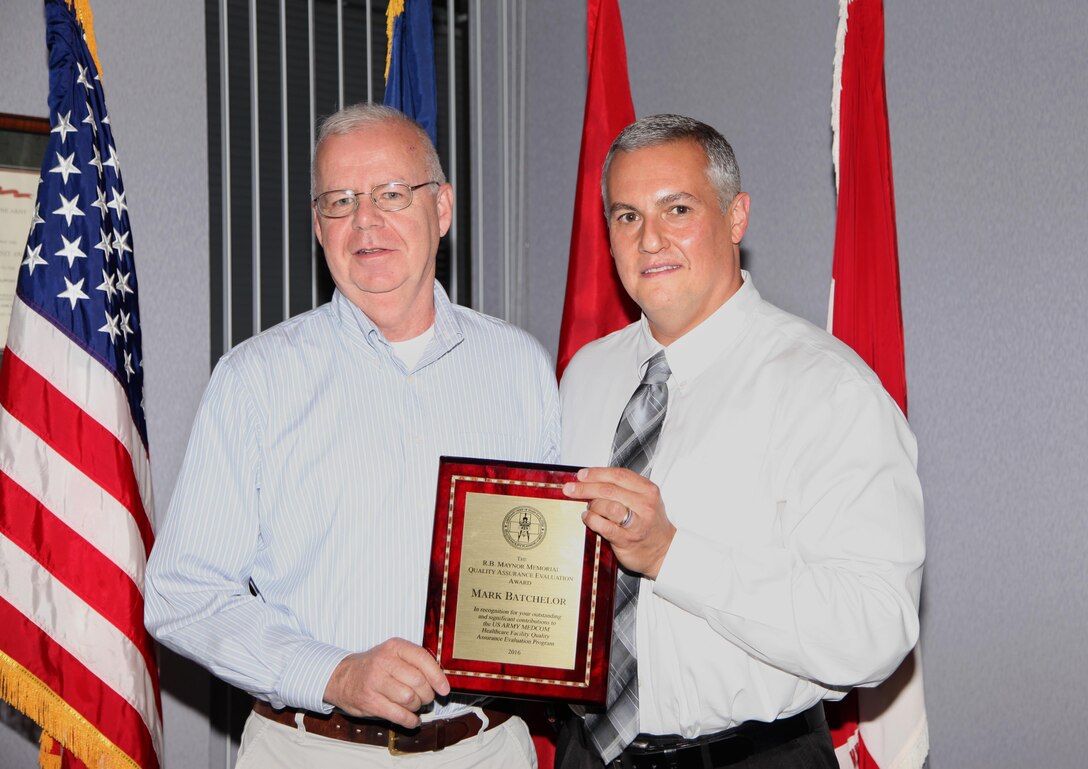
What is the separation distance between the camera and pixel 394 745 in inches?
84.4

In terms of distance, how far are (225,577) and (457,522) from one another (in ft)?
1.77

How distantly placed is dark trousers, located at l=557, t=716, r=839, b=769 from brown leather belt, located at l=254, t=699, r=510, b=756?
0.24 metres

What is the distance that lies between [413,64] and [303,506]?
2141mm

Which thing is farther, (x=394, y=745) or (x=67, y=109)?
(x=67, y=109)

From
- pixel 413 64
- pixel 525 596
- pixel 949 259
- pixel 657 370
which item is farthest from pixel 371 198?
pixel 949 259

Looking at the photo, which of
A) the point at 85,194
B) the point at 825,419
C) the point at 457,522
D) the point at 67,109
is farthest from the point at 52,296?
the point at 825,419

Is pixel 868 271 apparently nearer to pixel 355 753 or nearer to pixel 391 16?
pixel 355 753

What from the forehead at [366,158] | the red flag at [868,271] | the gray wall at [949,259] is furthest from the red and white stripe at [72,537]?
the red flag at [868,271]

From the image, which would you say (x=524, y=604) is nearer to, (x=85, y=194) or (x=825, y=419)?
(x=825, y=419)

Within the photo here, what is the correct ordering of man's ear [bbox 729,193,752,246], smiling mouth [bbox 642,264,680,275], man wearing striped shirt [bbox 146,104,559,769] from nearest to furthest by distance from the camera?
man wearing striped shirt [bbox 146,104,559,769] → smiling mouth [bbox 642,264,680,275] → man's ear [bbox 729,193,752,246]

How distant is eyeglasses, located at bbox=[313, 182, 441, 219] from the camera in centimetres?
236

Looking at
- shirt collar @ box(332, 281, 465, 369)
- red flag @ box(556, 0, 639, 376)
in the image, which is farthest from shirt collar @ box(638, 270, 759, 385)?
red flag @ box(556, 0, 639, 376)

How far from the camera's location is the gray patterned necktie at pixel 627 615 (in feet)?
6.98

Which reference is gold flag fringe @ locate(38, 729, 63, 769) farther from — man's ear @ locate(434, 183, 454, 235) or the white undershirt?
man's ear @ locate(434, 183, 454, 235)
